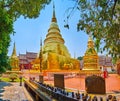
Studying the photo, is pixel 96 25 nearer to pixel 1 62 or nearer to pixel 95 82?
pixel 95 82

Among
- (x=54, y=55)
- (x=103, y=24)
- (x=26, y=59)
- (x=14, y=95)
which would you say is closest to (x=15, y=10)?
(x=103, y=24)

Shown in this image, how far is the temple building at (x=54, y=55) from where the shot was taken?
49.7m

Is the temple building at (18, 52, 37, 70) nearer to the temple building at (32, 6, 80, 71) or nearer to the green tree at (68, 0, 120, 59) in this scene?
the temple building at (32, 6, 80, 71)

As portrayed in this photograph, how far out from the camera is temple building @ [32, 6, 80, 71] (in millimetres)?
49734

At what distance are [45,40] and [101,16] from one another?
49321mm

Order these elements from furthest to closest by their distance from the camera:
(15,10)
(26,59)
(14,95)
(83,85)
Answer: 1. (26,59)
2. (83,85)
3. (14,95)
4. (15,10)

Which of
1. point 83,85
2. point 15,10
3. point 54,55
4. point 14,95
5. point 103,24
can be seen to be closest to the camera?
point 103,24

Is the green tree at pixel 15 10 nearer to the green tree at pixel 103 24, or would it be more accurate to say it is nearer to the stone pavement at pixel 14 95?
the green tree at pixel 103 24

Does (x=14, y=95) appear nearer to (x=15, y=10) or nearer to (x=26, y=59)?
(x=15, y=10)

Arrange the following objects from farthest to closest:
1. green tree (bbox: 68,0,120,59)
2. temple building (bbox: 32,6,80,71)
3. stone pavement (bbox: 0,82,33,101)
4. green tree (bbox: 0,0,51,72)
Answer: temple building (bbox: 32,6,80,71)
stone pavement (bbox: 0,82,33,101)
green tree (bbox: 0,0,51,72)
green tree (bbox: 68,0,120,59)

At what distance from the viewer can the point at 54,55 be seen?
51188 millimetres

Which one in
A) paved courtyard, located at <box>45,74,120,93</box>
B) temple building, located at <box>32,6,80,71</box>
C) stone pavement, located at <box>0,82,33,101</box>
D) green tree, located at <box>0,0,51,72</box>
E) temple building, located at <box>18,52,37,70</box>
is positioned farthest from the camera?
temple building, located at <box>18,52,37,70</box>

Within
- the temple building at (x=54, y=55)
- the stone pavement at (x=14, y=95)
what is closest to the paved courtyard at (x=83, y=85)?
the stone pavement at (x=14, y=95)

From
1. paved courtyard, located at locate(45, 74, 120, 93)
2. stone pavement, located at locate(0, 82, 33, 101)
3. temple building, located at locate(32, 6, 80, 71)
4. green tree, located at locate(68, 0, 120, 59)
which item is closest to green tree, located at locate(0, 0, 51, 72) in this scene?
green tree, located at locate(68, 0, 120, 59)
